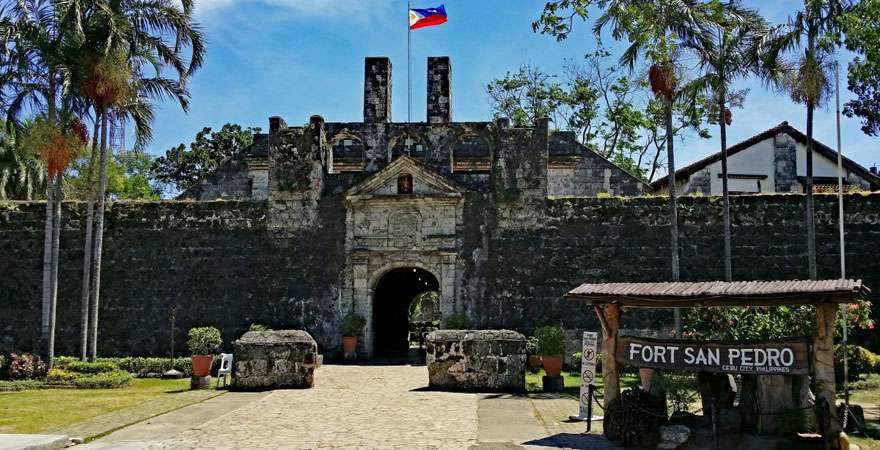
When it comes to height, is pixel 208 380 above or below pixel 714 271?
below

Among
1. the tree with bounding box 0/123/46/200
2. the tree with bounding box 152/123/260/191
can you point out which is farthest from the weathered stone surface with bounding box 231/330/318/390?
the tree with bounding box 152/123/260/191

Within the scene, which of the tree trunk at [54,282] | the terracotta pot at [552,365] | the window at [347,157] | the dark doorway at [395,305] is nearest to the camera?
the terracotta pot at [552,365]

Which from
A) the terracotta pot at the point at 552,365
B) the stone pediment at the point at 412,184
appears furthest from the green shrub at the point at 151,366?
the terracotta pot at the point at 552,365

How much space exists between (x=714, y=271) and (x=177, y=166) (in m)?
39.1

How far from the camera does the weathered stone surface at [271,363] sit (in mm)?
15797

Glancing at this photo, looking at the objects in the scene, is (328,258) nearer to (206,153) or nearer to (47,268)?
(47,268)

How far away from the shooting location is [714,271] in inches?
869

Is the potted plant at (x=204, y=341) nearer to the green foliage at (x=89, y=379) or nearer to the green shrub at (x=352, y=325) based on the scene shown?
the green foliage at (x=89, y=379)

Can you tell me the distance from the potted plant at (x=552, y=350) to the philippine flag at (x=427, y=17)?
12.4 m

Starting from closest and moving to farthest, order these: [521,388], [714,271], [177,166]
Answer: [521,388]
[714,271]
[177,166]

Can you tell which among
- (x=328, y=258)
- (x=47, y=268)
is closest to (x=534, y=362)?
(x=328, y=258)

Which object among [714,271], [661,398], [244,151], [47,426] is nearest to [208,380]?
[47,426]

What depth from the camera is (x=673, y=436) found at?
992 cm

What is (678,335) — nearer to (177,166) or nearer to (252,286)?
(252,286)
